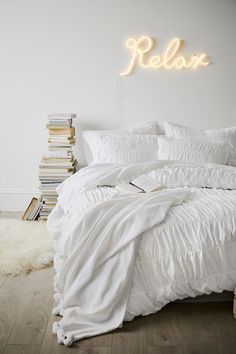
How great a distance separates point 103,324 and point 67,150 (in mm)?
1879

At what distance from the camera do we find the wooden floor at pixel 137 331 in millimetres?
1814

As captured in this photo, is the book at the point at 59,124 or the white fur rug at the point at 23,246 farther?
the book at the point at 59,124

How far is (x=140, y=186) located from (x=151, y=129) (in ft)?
4.01

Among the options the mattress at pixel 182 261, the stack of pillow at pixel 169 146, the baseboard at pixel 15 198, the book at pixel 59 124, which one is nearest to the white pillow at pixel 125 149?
the stack of pillow at pixel 169 146

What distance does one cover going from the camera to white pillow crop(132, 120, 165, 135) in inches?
139

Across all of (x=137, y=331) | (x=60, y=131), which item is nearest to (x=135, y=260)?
(x=137, y=331)

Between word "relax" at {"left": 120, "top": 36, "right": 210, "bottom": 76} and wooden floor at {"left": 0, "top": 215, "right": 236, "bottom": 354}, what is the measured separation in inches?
93.1

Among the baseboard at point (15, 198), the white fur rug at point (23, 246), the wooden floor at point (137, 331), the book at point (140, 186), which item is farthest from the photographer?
the baseboard at point (15, 198)

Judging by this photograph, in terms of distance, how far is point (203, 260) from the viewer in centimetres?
195

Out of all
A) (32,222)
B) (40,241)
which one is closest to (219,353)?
(40,241)

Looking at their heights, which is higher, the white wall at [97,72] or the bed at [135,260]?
the white wall at [97,72]

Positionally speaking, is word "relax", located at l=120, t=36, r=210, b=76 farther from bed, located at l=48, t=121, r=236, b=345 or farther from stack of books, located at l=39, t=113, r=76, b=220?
bed, located at l=48, t=121, r=236, b=345

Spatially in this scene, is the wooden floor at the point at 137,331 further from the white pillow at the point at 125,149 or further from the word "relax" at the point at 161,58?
the word "relax" at the point at 161,58

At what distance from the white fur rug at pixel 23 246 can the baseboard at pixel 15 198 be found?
1.21 ft
